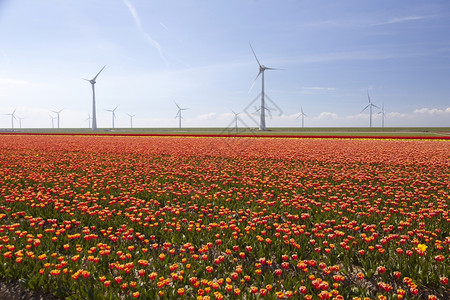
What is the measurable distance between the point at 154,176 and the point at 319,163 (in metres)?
9.09

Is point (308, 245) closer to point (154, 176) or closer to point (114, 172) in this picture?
point (154, 176)

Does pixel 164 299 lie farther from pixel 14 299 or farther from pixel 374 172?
pixel 374 172

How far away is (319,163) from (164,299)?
1359 centimetres

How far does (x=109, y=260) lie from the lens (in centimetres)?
541

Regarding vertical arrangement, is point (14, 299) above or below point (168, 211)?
below

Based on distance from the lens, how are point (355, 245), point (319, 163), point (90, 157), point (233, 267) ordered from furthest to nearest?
point (90, 157)
point (319, 163)
point (355, 245)
point (233, 267)

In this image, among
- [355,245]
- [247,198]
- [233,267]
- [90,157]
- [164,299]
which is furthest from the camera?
[90,157]

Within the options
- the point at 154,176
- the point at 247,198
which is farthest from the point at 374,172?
the point at 154,176

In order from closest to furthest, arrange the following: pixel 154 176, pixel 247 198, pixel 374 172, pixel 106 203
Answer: pixel 106 203 → pixel 247 198 → pixel 154 176 → pixel 374 172

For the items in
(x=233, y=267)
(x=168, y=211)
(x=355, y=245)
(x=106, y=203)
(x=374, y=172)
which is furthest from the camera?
(x=374, y=172)

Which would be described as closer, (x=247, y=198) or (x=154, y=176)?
(x=247, y=198)

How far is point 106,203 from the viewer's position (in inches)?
346

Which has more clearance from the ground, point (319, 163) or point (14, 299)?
point (319, 163)

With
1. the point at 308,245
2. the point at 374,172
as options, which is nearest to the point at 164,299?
the point at 308,245
